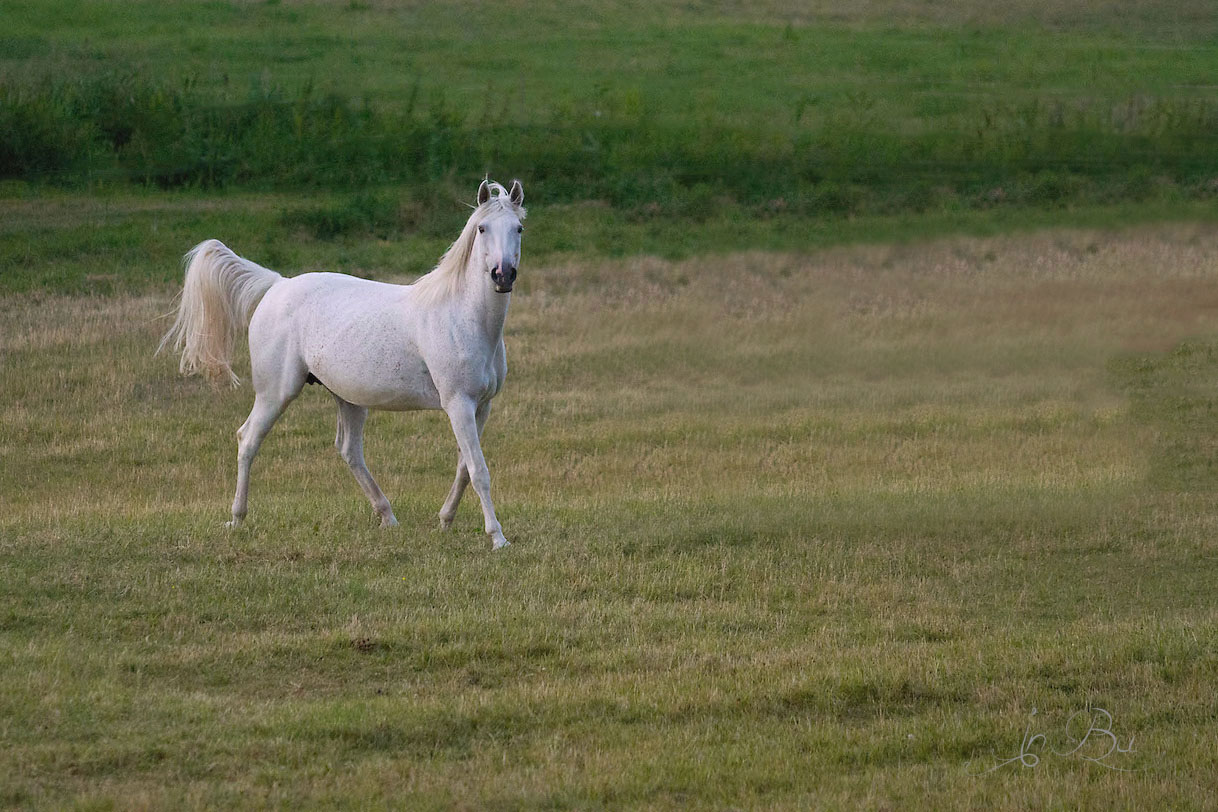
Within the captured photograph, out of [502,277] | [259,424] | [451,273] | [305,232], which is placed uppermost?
[502,277]

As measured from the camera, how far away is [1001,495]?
12289mm

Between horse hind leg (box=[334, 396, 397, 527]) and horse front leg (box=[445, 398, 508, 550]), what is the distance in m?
0.92

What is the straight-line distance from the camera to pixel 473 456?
999 cm

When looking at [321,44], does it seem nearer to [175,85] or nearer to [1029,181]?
[175,85]

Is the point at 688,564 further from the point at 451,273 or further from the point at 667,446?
the point at 667,446

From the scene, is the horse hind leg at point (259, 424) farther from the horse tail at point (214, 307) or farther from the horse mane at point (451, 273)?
the horse mane at point (451, 273)

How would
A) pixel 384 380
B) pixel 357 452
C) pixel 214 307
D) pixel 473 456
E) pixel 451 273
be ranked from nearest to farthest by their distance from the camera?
pixel 473 456, pixel 451 273, pixel 384 380, pixel 357 452, pixel 214 307

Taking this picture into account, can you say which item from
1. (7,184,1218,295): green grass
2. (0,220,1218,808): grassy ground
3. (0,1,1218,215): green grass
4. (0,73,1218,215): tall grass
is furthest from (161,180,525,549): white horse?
(0,73,1218,215): tall grass

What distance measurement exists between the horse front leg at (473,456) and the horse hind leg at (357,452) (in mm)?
917

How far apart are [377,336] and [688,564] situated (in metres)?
2.75

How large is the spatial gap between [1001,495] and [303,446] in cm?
719

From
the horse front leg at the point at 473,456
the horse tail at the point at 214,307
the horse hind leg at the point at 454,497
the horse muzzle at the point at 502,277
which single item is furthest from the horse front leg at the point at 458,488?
the horse tail at the point at 214,307

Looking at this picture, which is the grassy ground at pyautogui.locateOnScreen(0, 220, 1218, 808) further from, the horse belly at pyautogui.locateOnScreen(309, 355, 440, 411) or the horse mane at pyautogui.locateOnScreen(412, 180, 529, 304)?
the horse mane at pyautogui.locateOnScreen(412, 180, 529, 304)

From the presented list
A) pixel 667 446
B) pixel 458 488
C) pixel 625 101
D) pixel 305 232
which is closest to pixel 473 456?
pixel 458 488
